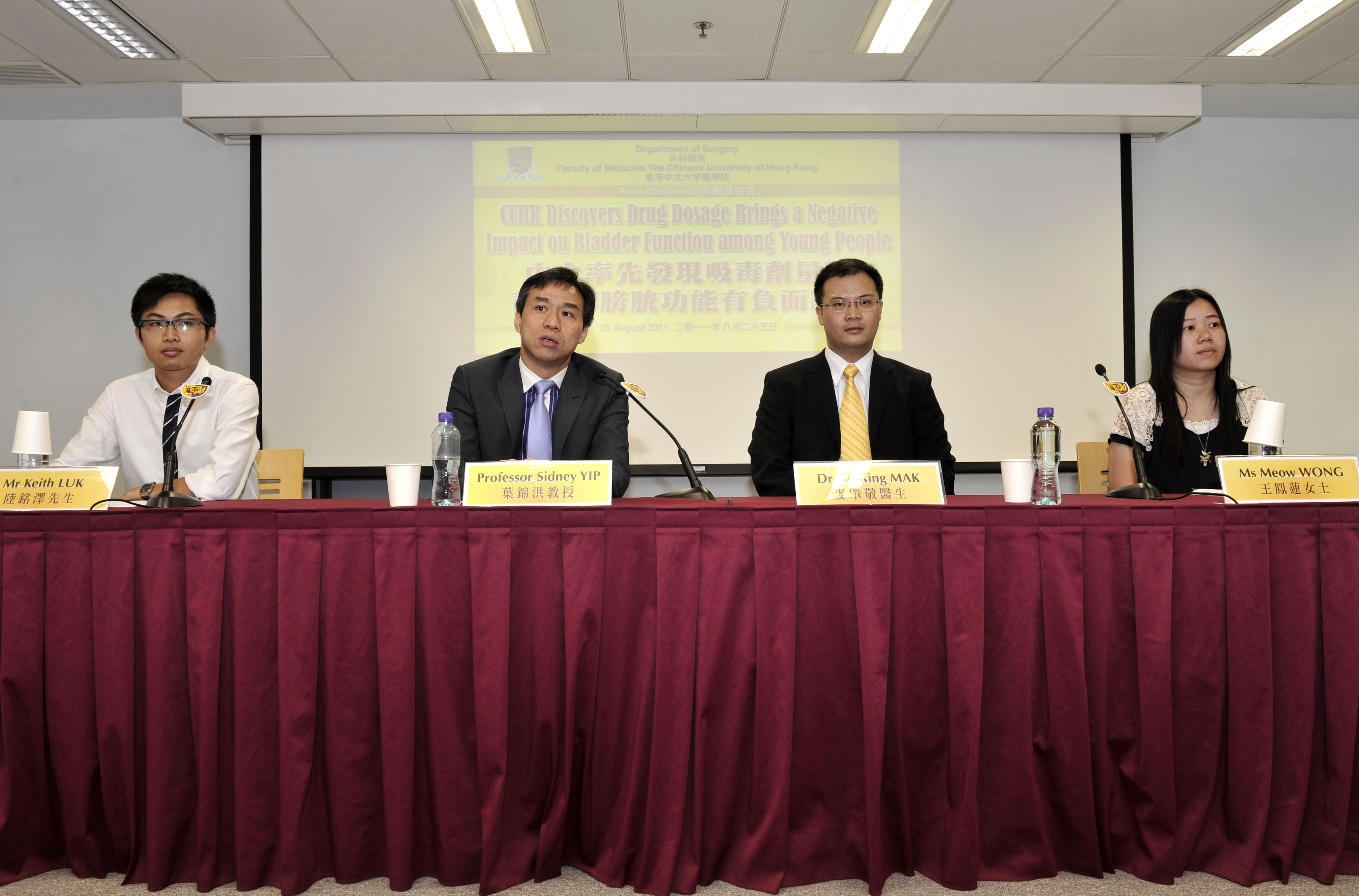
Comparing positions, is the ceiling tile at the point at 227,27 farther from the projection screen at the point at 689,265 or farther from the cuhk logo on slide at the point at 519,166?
the cuhk logo on slide at the point at 519,166

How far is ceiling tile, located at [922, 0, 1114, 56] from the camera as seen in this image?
292cm

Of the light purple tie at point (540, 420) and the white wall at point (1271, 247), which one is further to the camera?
the white wall at point (1271, 247)

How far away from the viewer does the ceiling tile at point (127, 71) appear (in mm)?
3275

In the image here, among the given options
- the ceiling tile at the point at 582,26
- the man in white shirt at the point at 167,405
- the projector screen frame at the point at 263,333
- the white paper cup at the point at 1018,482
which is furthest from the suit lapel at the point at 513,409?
the ceiling tile at the point at 582,26

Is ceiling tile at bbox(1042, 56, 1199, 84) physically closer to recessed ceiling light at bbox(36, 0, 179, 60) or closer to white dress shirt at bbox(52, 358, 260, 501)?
white dress shirt at bbox(52, 358, 260, 501)

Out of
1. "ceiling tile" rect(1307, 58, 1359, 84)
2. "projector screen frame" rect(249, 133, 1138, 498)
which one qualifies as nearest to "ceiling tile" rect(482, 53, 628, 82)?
"projector screen frame" rect(249, 133, 1138, 498)

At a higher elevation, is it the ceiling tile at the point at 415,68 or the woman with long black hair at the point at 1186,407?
the ceiling tile at the point at 415,68

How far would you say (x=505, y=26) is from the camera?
3059 millimetres

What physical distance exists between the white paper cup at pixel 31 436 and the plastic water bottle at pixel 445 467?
834mm

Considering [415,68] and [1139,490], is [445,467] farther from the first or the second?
[415,68]

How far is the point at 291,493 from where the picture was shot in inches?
120

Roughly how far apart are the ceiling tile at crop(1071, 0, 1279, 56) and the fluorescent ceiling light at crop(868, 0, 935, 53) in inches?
13.6

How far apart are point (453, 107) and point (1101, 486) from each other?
132 inches

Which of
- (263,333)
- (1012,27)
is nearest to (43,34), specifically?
(263,333)
